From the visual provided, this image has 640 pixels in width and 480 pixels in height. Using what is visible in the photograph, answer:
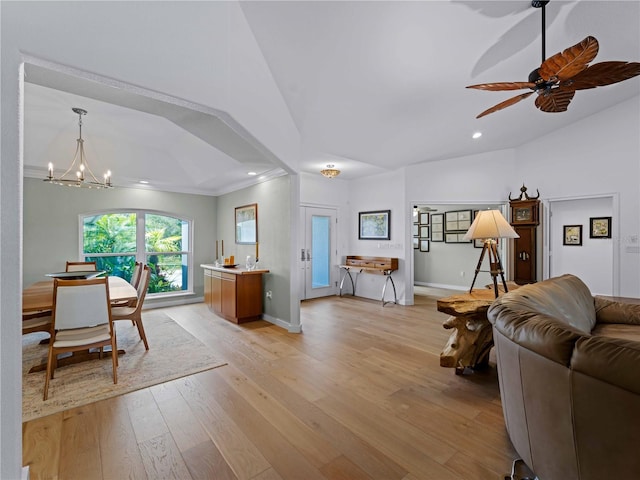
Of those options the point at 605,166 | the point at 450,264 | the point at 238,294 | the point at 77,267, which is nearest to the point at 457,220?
the point at 450,264

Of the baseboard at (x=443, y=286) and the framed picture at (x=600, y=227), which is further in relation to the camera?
the baseboard at (x=443, y=286)

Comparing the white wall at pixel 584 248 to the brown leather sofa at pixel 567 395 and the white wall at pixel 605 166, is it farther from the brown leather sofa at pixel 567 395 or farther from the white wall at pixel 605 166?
the brown leather sofa at pixel 567 395

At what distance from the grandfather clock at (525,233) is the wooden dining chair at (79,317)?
5852mm

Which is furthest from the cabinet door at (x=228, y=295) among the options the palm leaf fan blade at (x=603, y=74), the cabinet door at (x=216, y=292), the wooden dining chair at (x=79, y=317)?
the palm leaf fan blade at (x=603, y=74)

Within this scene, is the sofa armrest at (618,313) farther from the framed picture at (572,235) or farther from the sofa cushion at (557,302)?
the framed picture at (572,235)

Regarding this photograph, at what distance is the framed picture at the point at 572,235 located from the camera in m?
4.77

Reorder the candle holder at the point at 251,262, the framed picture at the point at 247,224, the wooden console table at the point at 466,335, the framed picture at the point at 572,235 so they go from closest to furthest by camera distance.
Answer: the wooden console table at the point at 466,335 → the framed picture at the point at 572,235 → the candle holder at the point at 251,262 → the framed picture at the point at 247,224

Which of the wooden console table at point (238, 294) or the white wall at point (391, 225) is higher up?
the white wall at point (391, 225)

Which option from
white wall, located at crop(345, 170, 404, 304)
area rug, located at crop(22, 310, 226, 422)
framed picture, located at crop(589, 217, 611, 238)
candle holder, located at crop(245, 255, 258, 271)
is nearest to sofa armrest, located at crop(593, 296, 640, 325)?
framed picture, located at crop(589, 217, 611, 238)

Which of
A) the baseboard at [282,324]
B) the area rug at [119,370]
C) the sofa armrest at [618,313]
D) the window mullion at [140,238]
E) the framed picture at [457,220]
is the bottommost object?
the area rug at [119,370]

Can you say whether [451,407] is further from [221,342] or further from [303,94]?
[303,94]

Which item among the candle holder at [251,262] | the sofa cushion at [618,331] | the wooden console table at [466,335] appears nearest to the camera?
the sofa cushion at [618,331]

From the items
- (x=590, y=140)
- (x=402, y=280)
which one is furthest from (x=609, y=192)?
(x=402, y=280)

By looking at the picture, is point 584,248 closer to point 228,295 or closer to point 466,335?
point 466,335
